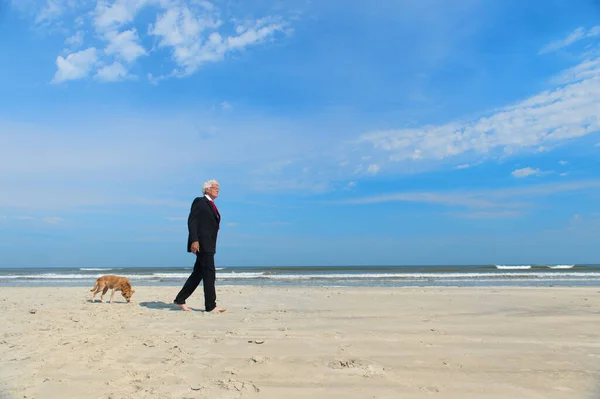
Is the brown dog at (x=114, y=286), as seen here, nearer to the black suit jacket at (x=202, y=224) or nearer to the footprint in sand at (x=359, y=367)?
the black suit jacket at (x=202, y=224)

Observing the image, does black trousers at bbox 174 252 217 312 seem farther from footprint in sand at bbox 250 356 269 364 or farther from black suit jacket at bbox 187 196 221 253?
footprint in sand at bbox 250 356 269 364

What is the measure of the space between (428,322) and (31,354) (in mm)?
4028

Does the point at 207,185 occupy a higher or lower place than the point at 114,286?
higher

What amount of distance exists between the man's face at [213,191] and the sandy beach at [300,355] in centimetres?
174

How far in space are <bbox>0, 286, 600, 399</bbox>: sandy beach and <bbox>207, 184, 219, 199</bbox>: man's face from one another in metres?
1.74

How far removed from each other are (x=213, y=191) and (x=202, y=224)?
545 millimetres

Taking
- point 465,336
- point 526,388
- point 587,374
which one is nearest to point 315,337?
point 465,336

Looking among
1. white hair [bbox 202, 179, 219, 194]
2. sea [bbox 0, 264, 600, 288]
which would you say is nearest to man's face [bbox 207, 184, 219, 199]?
white hair [bbox 202, 179, 219, 194]

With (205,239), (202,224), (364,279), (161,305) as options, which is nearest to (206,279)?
(205,239)

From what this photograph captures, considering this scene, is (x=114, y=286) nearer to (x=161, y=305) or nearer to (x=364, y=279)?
(x=161, y=305)

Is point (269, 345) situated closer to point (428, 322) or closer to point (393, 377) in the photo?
point (393, 377)

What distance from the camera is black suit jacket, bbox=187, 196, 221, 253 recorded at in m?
6.07

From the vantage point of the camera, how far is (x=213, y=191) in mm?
6305

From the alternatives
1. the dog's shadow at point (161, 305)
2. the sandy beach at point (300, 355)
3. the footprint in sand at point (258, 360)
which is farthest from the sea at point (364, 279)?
the footprint in sand at point (258, 360)
